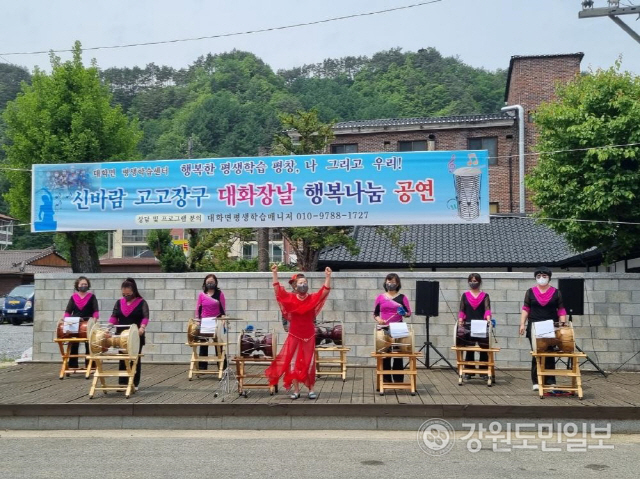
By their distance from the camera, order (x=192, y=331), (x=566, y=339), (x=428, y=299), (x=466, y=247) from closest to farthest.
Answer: (x=566, y=339)
(x=192, y=331)
(x=428, y=299)
(x=466, y=247)

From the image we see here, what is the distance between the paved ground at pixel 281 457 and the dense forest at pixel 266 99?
3845 cm

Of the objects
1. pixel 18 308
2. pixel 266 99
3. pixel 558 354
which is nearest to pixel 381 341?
pixel 558 354

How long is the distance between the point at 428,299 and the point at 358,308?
1.69 m

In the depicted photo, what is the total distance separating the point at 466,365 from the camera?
11.2 meters

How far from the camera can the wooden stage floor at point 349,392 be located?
8938 mm

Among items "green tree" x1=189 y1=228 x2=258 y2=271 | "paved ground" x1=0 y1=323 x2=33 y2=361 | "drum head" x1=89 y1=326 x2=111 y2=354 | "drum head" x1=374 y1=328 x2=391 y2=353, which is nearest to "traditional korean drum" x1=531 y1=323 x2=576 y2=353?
"drum head" x1=374 y1=328 x2=391 y2=353

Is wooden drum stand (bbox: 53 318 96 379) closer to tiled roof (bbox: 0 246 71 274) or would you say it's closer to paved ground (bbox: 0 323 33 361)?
paved ground (bbox: 0 323 33 361)

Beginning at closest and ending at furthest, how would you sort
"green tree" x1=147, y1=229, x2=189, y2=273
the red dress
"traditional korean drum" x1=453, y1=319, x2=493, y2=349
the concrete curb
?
the concrete curb
the red dress
"traditional korean drum" x1=453, y1=319, x2=493, y2=349
"green tree" x1=147, y1=229, x2=189, y2=273

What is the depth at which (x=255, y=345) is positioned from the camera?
384 inches

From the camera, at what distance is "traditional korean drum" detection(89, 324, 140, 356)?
9.70 meters

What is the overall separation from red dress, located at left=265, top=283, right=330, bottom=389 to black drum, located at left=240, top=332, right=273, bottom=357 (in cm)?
45

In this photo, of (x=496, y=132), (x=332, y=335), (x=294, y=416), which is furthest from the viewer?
(x=496, y=132)

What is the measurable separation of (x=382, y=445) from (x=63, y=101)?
1743 cm

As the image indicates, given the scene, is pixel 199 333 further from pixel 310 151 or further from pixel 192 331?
pixel 310 151
